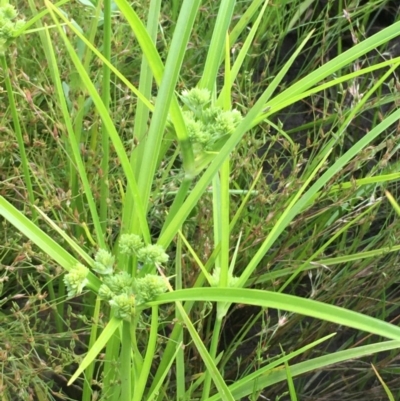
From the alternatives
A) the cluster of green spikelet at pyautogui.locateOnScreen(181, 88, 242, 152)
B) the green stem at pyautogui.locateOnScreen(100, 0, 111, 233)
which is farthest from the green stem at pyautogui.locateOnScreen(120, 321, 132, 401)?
the green stem at pyautogui.locateOnScreen(100, 0, 111, 233)

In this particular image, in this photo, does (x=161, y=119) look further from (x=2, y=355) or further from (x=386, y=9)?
(x=386, y=9)

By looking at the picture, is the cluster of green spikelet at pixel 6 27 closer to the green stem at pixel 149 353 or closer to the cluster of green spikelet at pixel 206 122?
the cluster of green spikelet at pixel 206 122

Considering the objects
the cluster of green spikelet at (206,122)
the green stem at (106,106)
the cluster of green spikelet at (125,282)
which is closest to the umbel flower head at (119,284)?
the cluster of green spikelet at (125,282)

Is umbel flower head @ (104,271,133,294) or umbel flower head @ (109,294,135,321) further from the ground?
umbel flower head @ (104,271,133,294)

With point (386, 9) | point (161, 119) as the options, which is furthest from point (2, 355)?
point (386, 9)

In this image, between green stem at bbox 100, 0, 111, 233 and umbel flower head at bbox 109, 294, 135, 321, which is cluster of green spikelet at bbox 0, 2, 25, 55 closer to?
green stem at bbox 100, 0, 111, 233

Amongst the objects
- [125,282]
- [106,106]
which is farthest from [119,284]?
[106,106]

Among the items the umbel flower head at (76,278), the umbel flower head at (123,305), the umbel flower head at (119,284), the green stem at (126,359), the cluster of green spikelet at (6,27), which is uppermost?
the cluster of green spikelet at (6,27)
